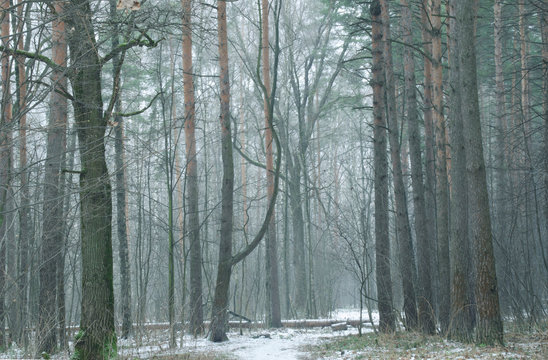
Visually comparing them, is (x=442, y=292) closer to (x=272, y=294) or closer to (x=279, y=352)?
(x=279, y=352)

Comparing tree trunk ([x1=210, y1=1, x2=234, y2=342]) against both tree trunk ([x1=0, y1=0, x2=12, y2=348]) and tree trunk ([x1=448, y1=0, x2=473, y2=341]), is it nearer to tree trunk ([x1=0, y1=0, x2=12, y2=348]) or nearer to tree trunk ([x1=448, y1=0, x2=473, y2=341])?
tree trunk ([x1=0, y1=0, x2=12, y2=348])

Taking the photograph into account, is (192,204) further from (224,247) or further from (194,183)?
(224,247)

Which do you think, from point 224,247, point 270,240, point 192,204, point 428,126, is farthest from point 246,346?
point 428,126

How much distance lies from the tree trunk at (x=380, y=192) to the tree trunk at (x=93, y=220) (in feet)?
19.9

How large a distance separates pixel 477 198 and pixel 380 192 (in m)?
3.19

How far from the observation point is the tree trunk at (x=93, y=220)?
6.82 m

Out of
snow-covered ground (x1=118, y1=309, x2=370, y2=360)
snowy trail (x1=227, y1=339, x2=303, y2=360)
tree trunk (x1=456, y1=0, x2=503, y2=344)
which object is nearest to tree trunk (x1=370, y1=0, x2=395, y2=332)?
snow-covered ground (x1=118, y1=309, x2=370, y2=360)

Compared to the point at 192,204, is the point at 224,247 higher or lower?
lower

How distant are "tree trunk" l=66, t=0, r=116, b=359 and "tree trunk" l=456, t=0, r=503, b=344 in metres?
5.44

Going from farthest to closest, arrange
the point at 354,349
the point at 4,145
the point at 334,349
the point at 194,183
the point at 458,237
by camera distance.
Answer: the point at 194,183 → the point at 334,349 → the point at 354,349 → the point at 458,237 → the point at 4,145

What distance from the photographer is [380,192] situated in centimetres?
1112

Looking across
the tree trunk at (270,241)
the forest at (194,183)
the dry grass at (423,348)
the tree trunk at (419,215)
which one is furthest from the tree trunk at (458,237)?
the tree trunk at (270,241)

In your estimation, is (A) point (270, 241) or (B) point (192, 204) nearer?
(B) point (192, 204)

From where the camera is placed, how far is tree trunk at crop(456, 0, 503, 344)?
7824mm
